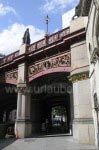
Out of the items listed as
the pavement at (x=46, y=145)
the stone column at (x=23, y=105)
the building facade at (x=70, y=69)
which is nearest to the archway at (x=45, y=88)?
the building facade at (x=70, y=69)

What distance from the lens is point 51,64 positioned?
67.4ft

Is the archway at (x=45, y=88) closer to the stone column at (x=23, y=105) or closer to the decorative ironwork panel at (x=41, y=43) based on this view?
the stone column at (x=23, y=105)

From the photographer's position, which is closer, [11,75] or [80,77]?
[80,77]

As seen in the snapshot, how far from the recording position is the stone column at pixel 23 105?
Answer: 70.7 feet

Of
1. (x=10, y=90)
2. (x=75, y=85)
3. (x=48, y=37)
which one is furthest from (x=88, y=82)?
(x=10, y=90)

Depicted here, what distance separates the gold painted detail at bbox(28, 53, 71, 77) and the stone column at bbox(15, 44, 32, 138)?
88cm

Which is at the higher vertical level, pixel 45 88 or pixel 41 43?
pixel 41 43

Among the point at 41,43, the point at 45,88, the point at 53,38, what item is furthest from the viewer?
the point at 45,88

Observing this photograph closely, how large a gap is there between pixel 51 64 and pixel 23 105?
15.8 feet

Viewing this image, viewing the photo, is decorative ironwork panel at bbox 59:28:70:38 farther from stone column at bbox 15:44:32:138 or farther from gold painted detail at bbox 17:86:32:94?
gold painted detail at bbox 17:86:32:94

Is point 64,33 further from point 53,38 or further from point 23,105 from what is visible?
point 23,105

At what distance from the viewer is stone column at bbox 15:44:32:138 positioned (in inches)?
848

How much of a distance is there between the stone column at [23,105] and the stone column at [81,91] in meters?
6.14

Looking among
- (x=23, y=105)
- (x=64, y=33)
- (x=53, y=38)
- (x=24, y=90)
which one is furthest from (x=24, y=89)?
(x=64, y=33)
